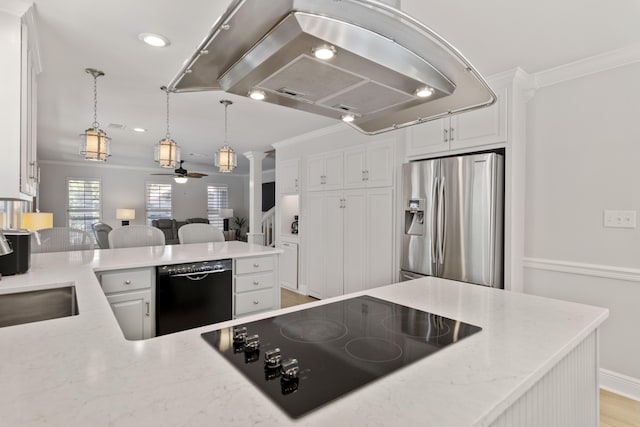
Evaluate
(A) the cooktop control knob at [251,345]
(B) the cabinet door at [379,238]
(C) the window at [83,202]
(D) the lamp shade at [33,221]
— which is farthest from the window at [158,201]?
(A) the cooktop control knob at [251,345]

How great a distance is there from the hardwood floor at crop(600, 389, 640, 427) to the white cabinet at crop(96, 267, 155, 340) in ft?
9.61

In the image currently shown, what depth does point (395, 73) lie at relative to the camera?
2.99 feet

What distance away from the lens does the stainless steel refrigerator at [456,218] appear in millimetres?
2600

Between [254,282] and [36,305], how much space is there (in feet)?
4.91

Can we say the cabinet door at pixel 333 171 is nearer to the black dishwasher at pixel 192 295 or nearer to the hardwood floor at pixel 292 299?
the hardwood floor at pixel 292 299

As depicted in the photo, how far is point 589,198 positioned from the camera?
7.98 feet

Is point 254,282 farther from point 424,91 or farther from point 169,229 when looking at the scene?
point 169,229

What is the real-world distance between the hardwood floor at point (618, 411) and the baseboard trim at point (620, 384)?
34mm

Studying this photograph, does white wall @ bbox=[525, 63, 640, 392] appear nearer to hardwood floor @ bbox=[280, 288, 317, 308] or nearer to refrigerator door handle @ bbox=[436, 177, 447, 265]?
refrigerator door handle @ bbox=[436, 177, 447, 265]

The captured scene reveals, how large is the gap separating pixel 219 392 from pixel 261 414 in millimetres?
120

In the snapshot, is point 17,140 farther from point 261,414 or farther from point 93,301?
point 261,414

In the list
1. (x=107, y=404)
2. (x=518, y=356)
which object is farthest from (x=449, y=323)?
(x=107, y=404)

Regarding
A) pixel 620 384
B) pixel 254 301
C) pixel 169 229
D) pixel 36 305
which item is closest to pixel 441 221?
pixel 620 384

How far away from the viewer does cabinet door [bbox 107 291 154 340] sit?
7.14 ft
